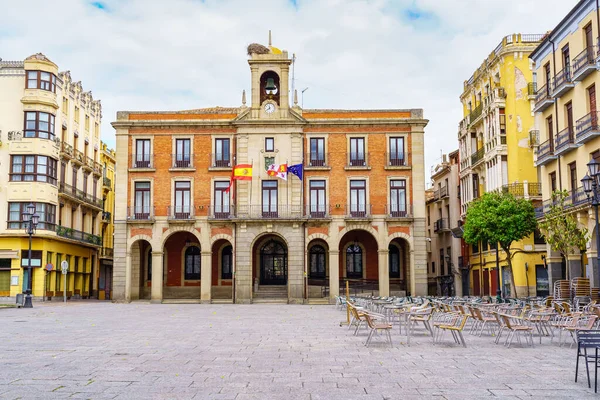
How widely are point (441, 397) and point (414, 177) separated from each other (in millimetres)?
35690

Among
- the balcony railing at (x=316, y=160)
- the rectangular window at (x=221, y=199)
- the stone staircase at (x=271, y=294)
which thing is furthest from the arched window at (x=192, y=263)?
the balcony railing at (x=316, y=160)

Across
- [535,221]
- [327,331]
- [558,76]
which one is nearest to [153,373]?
[327,331]

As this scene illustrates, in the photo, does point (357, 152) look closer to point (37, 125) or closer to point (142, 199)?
point (142, 199)

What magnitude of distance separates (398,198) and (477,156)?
7.91 m

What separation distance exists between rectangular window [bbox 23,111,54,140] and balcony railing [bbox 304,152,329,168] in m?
18.1

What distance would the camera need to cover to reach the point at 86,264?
181 ft

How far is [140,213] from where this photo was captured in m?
44.7

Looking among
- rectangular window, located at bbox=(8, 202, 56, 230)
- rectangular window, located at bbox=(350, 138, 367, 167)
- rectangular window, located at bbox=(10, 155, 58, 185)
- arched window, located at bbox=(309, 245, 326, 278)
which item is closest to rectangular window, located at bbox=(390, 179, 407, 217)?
rectangular window, located at bbox=(350, 138, 367, 167)

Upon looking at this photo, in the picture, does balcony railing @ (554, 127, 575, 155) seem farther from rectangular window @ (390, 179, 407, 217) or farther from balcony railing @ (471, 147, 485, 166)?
balcony railing @ (471, 147, 485, 166)

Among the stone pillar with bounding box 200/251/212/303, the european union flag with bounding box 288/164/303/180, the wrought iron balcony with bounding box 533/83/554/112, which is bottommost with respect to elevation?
the stone pillar with bounding box 200/251/212/303

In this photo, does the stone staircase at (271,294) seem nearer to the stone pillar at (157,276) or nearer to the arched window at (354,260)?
the arched window at (354,260)

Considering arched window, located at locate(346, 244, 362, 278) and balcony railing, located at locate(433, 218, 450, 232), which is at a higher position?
balcony railing, located at locate(433, 218, 450, 232)

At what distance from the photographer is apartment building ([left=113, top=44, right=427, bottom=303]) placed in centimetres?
4388

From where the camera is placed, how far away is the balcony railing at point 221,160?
147 ft
